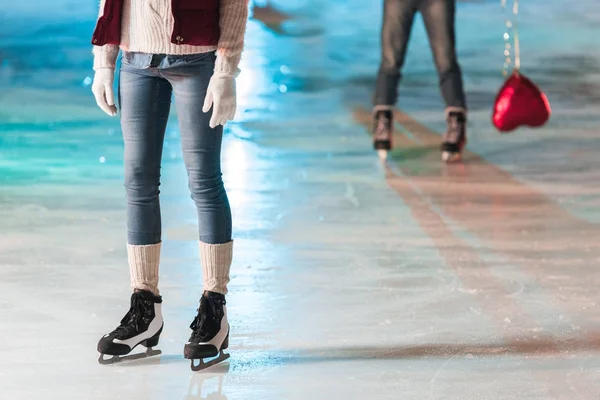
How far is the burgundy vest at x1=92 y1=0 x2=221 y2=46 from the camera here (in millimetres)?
3094

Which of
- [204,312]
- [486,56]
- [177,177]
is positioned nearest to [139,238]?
[204,312]

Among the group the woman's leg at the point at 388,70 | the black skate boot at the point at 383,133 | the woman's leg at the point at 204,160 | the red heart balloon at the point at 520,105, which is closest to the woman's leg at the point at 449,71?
the woman's leg at the point at 388,70

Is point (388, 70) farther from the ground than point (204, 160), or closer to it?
closer to it

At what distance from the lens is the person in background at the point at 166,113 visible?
3.14 meters

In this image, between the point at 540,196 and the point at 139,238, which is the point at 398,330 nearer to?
the point at 139,238

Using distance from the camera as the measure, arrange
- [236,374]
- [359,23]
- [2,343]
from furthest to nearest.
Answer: [359,23] → [2,343] → [236,374]

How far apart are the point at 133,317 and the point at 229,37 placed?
780mm

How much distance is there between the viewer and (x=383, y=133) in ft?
20.6

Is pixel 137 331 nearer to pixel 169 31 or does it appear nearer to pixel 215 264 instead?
pixel 215 264

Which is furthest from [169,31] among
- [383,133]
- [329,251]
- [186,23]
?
[383,133]

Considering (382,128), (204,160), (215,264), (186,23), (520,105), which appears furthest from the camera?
(382,128)

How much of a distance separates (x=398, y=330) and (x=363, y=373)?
407 mm

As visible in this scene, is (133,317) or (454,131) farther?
(454,131)

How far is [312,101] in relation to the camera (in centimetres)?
788
